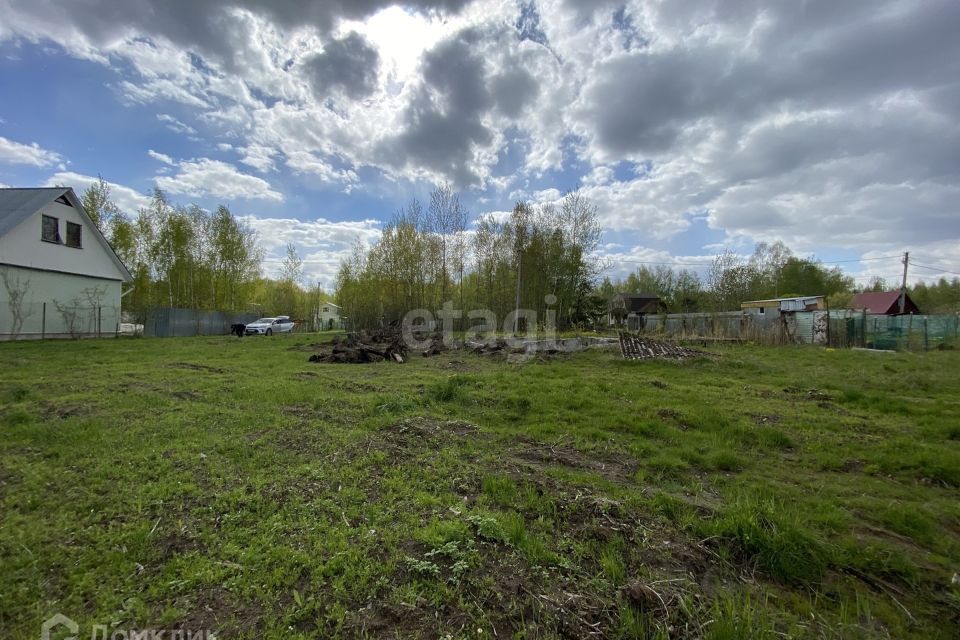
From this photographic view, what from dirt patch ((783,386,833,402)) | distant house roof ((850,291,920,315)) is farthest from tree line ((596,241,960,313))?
dirt patch ((783,386,833,402))

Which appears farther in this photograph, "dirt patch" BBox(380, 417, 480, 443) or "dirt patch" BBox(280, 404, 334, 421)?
"dirt patch" BBox(280, 404, 334, 421)

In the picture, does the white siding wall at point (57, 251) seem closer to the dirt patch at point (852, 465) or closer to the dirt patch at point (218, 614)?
the dirt patch at point (218, 614)

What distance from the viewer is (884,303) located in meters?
29.8

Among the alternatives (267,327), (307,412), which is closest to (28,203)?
(267,327)

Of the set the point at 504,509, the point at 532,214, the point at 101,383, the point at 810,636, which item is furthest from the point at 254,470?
the point at 532,214

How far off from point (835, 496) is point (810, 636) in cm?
216

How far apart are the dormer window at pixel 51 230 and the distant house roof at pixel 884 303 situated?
4846cm

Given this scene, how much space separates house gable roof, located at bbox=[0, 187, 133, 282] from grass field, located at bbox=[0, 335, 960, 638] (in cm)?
1578

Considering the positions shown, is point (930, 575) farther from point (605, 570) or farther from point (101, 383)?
point (101, 383)

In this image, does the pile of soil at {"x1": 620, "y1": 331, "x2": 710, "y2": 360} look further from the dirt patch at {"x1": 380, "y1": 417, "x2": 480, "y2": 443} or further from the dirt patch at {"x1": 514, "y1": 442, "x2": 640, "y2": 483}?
the dirt patch at {"x1": 380, "y1": 417, "x2": 480, "y2": 443}

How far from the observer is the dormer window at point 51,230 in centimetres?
1627

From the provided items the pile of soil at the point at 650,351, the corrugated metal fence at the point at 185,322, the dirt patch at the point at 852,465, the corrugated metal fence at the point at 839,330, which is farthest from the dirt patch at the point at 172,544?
the corrugated metal fence at the point at 185,322

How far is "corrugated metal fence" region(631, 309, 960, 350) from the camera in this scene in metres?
16.1

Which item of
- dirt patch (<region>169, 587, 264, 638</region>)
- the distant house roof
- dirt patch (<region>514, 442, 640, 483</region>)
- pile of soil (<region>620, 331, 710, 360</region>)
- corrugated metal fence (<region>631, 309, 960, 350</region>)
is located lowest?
dirt patch (<region>514, 442, 640, 483</region>)
